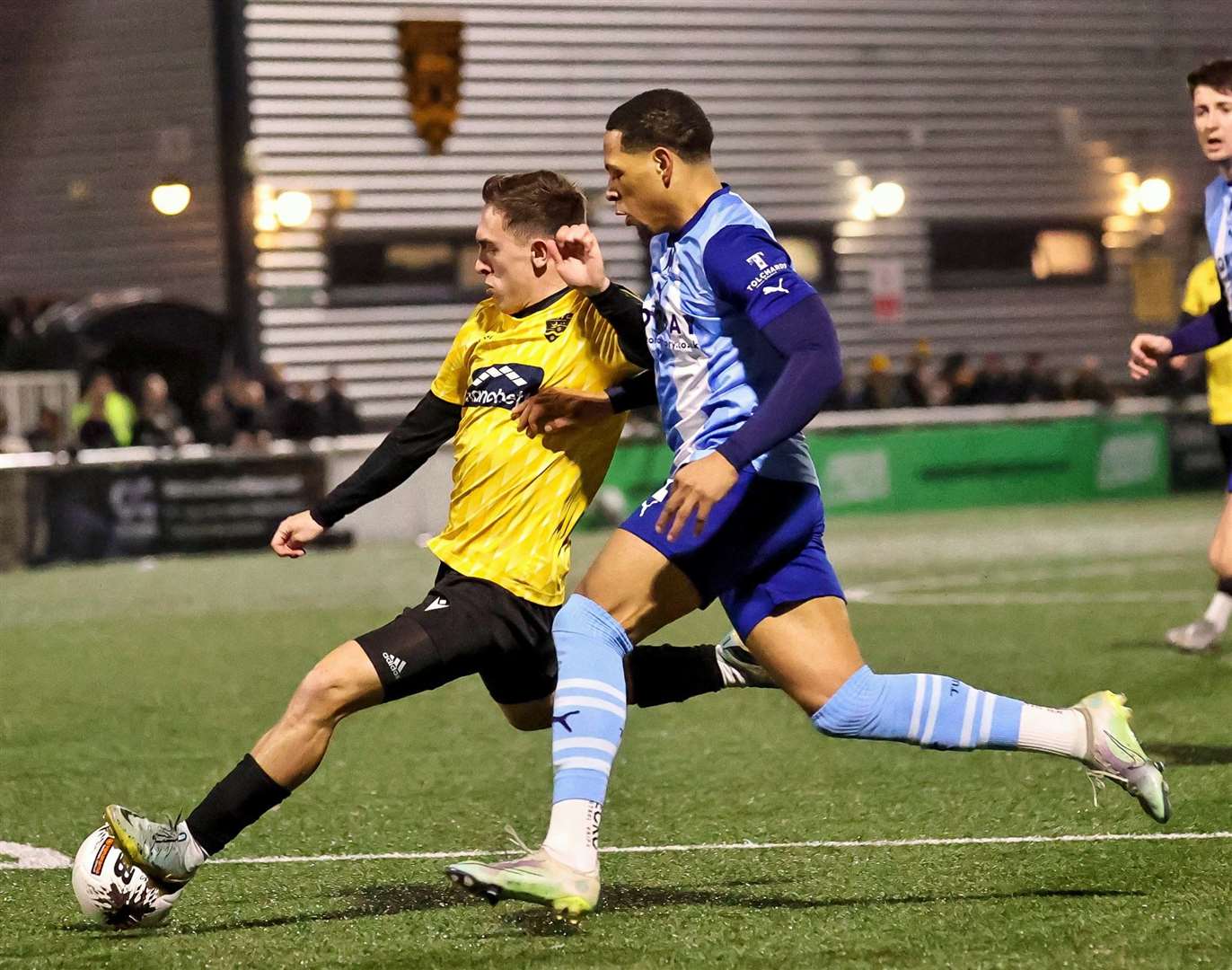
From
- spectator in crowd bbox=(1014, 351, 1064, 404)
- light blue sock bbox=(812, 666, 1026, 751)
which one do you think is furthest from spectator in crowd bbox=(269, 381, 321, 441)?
light blue sock bbox=(812, 666, 1026, 751)

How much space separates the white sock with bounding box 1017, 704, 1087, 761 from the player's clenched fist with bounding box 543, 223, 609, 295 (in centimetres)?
151

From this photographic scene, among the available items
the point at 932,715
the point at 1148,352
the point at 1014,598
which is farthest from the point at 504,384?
the point at 1014,598

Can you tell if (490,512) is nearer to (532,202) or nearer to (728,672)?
(532,202)

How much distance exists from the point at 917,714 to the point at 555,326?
1.40 metres

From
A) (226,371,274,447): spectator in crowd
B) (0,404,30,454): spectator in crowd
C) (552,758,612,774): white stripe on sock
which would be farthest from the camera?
(226,371,274,447): spectator in crowd

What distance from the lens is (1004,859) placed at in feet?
18.8

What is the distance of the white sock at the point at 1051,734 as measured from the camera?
509cm

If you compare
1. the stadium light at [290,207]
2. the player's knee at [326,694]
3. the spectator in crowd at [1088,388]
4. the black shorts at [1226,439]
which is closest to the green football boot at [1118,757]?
the player's knee at [326,694]

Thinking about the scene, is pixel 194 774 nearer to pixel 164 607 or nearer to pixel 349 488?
pixel 349 488

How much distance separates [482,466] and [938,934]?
5.42 feet

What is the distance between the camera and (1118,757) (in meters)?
5.12

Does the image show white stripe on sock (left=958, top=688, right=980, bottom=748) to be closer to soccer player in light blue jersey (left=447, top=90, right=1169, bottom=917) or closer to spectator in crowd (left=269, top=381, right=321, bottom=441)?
soccer player in light blue jersey (left=447, top=90, right=1169, bottom=917)

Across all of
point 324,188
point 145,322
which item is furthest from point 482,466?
point 324,188

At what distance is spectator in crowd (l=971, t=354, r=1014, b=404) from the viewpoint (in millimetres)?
23891
